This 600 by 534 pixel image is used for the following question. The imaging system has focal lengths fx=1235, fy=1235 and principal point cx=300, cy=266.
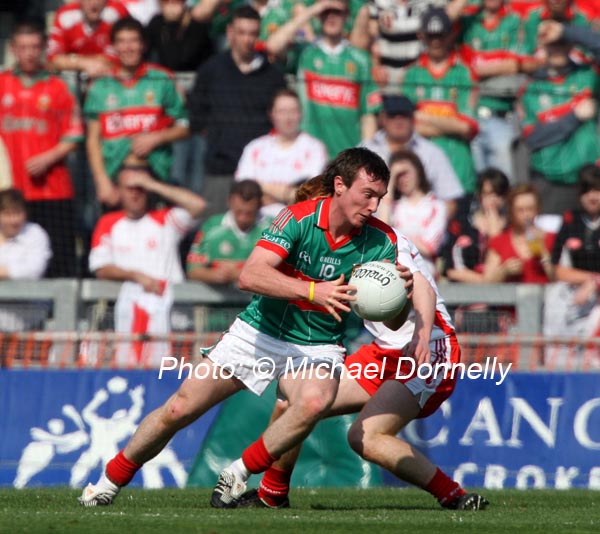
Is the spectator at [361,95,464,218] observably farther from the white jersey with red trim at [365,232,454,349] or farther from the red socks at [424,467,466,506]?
the red socks at [424,467,466,506]

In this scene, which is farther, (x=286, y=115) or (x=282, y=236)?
(x=286, y=115)

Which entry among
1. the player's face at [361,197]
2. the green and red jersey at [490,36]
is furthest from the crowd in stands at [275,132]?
the player's face at [361,197]

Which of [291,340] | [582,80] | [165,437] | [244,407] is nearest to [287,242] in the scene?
[291,340]

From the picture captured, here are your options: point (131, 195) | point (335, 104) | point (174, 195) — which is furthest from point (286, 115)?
point (131, 195)

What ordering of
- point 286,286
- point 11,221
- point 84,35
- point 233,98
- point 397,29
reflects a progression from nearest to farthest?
point 286,286 < point 11,221 < point 233,98 < point 84,35 < point 397,29

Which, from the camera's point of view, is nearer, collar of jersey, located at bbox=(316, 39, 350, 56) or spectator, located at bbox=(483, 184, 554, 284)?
spectator, located at bbox=(483, 184, 554, 284)

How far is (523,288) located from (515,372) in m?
1.20

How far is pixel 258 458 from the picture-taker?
742 centimetres

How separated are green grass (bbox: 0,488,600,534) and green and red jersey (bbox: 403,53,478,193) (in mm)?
4919

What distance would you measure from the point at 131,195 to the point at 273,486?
5595 mm

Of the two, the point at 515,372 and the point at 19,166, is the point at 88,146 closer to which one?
the point at 19,166

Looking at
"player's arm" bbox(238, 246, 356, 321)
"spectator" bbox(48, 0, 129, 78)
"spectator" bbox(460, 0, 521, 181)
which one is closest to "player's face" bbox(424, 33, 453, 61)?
"spectator" bbox(460, 0, 521, 181)

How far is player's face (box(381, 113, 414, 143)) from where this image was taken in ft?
44.1

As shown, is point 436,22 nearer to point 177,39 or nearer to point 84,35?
point 177,39
